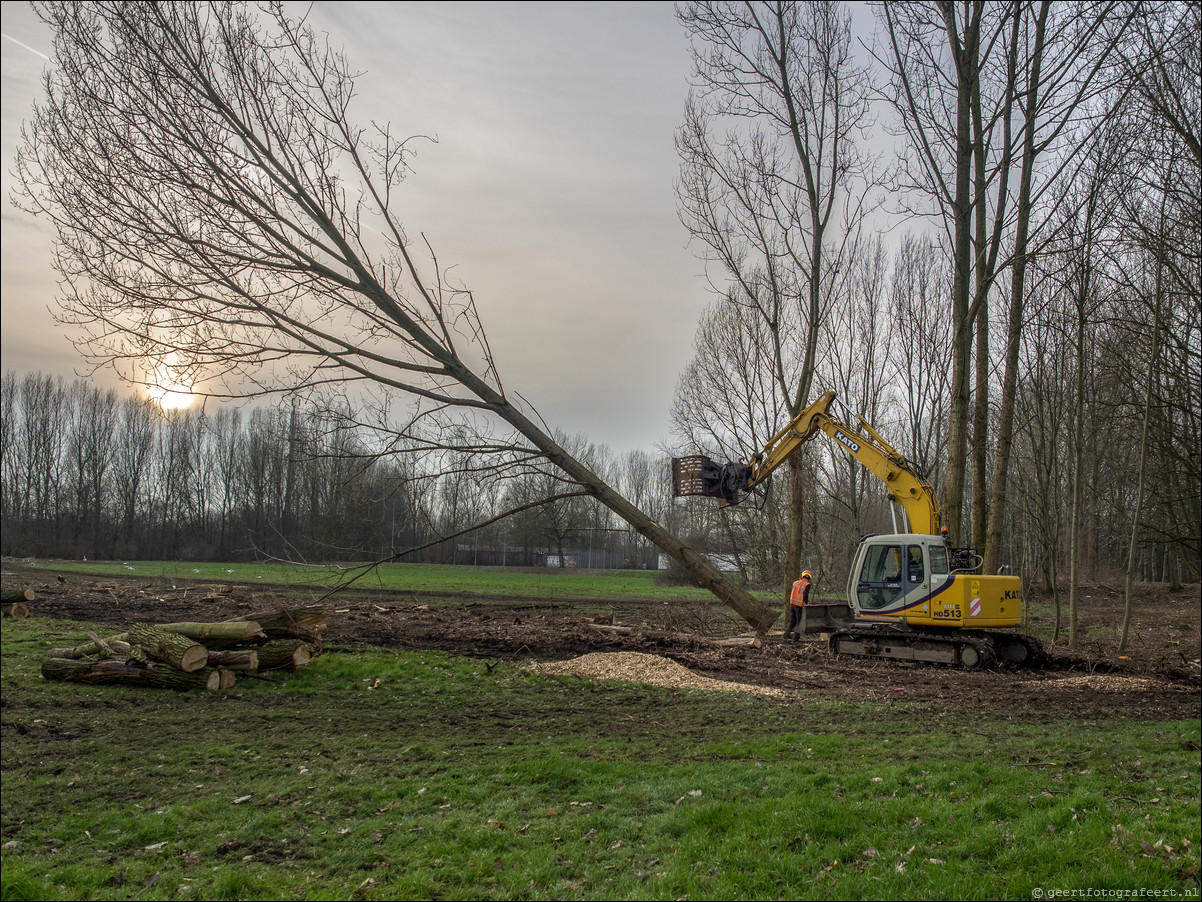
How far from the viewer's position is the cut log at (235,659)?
10727 mm

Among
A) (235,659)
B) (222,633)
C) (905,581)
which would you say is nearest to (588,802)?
(235,659)

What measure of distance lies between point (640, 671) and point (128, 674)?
7.20 m

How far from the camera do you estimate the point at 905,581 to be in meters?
13.8

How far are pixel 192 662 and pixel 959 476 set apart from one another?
13.6 m

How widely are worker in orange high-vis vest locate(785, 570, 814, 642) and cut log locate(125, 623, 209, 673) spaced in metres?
10.5

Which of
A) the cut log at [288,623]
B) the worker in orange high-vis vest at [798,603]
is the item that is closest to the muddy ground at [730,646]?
Result: the worker in orange high-vis vest at [798,603]

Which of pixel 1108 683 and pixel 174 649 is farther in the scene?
pixel 1108 683

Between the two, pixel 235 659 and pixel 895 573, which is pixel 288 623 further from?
pixel 895 573

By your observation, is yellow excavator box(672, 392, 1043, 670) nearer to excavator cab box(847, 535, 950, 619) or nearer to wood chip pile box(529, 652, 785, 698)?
excavator cab box(847, 535, 950, 619)

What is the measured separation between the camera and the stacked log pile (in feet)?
33.9

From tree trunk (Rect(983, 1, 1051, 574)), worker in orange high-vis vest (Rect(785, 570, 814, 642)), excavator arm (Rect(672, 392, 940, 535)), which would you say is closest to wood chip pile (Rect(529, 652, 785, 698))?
excavator arm (Rect(672, 392, 940, 535))

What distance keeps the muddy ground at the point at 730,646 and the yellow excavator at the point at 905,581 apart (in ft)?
1.53

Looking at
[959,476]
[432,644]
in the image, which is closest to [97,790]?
[432,644]

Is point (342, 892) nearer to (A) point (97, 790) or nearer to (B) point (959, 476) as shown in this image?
(A) point (97, 790)
